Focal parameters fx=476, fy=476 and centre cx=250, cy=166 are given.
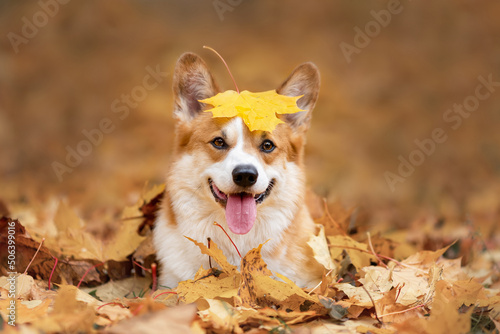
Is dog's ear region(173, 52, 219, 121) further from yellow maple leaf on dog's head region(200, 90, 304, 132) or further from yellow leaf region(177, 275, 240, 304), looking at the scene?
yellow leaf region(177, 275, 240, 304)

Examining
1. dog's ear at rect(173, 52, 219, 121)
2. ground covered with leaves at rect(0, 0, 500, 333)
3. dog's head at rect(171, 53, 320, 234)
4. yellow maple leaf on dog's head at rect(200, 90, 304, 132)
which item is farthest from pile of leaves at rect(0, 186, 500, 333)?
ground covered with leaves at rect(0, 0, 500, 333)

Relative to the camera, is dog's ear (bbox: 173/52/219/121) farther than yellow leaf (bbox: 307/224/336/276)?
Yes

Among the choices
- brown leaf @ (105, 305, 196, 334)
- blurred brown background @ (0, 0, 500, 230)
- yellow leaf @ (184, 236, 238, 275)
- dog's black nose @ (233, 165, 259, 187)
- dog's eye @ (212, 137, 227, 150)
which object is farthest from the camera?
blurred brown background @ (0, 0, 500, 230)

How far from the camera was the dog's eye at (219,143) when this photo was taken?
9.39ft

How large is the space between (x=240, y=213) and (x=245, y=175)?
25 cm

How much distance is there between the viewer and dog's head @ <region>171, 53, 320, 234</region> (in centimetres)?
270

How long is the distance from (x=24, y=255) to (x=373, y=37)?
5889 millimetres

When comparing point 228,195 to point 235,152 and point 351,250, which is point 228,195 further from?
point 351,250

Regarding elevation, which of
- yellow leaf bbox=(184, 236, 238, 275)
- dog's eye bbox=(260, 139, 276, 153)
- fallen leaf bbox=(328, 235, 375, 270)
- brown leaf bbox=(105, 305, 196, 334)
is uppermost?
dog's eye bbox=(260, 139, 276, 153)

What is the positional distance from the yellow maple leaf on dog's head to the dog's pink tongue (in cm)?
41

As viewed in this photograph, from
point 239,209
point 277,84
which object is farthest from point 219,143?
point 277,84

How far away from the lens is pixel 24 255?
9.18 feet

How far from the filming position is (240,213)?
2715mm

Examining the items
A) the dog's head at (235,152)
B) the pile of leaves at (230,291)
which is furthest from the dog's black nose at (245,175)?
the pile of leaves at (230,291)
